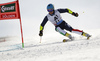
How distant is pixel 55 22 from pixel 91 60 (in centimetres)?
354

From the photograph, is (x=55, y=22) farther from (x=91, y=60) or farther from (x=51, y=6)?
(x=91, y=60)

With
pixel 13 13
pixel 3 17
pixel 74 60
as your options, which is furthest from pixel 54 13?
pixel 74 60

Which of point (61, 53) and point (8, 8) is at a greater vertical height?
point (8, 8)

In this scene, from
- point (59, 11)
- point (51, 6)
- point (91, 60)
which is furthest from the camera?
point (59, 11)

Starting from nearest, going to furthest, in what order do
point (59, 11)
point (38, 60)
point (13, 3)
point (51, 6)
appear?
point (38, 60), point (13, 3), point (51, 6), point (59, 11)

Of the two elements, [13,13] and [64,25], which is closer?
[13,13]

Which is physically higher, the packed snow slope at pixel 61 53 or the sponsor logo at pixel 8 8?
the sponsor logo at pixel 8 8

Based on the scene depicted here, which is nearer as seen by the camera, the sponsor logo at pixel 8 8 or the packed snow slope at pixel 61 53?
the packed snow slope at pixel 61 53

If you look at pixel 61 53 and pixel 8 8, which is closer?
pixel 61 53

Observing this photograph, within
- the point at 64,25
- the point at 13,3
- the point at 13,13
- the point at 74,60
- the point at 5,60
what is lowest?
the point at 5,60

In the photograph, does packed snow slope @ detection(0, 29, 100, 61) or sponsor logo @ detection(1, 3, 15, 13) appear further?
sponsor logo @ detection(1, 3, 15, 13)

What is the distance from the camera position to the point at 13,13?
5016 millimetres

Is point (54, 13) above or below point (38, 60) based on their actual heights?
above

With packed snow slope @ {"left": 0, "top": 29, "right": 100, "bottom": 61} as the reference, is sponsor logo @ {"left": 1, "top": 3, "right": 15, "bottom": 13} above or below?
above
